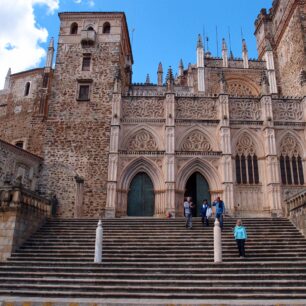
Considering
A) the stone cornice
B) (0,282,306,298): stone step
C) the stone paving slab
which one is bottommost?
the stone paving slab

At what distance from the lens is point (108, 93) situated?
80.8 feet

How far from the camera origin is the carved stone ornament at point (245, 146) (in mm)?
22906

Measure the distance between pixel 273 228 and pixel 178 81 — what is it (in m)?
29.3

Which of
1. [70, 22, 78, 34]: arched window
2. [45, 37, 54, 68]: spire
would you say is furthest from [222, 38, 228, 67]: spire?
[45, 37, 54, 68]: spire

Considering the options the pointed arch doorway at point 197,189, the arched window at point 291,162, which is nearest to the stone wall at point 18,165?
the pointed arch doorway at point 197,189

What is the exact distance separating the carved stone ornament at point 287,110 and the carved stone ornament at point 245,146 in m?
2.65

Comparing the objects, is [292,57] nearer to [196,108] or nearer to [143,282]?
[196,108]

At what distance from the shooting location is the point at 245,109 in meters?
23.9

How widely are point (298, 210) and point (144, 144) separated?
11.4m

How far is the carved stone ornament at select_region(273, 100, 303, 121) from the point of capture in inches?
926

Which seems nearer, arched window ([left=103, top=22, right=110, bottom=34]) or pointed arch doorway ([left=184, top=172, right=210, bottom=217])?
pointed arch doorway ([left=184, top=172, right=210, bottom=217])

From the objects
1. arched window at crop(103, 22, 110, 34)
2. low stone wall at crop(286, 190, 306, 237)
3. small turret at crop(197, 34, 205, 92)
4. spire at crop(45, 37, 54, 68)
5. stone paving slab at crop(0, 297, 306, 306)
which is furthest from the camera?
spire at crop(45, 37, 54, 68)

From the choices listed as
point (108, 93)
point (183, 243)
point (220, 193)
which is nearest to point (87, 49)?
point (108, 93)

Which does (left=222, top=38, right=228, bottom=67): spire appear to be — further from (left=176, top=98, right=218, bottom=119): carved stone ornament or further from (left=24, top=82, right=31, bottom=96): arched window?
(left=24, top=82, right=31, bottom=96): arched window
